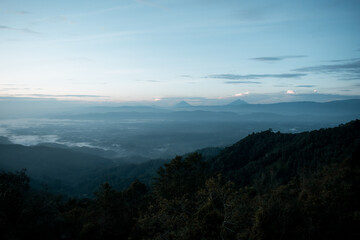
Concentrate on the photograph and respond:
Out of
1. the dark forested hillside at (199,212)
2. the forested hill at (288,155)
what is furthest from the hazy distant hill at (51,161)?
the dark forested hillside at (199,212)

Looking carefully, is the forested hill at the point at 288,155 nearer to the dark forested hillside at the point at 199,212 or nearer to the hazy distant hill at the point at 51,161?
the dark forested hillside at the point at 199,212

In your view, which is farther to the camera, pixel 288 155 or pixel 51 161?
pixel 51 161

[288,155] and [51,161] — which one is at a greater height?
[288,155]

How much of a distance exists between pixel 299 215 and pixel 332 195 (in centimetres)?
190

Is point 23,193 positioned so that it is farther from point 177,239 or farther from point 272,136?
point 272,136

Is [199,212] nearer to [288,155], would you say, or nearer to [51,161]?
[288,155]

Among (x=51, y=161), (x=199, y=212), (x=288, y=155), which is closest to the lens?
(x=199, y=212)

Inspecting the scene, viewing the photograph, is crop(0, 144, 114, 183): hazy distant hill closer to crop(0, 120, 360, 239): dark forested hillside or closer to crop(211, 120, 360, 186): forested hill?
crop(211, 120, 360, 186): forested hill

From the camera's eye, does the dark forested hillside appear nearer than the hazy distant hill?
Yes

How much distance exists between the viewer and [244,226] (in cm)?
765

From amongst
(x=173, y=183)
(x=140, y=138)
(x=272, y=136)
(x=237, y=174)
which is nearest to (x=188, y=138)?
(x=140, y=138)

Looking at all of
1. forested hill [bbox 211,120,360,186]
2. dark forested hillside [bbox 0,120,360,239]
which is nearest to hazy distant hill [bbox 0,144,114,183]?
forested hill [bbox 211,120,360,186]

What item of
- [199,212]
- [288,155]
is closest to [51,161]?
[288,155]

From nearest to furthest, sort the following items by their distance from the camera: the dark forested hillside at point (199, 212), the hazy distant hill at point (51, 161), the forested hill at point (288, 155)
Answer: the dark forested hillside at point (199, 212) → the forested hill at point (288, 155) → the hazy distant hill at point (51, 161)
